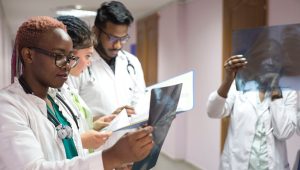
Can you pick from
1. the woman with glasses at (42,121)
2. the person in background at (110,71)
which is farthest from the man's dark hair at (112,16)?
the woman with glasses at (42,121)

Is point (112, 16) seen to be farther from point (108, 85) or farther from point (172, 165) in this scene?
point (172, 165)

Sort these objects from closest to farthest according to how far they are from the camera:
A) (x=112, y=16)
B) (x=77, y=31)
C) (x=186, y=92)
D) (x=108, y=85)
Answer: (x=186, y=92), (x=77, y=31), (x=112, y=16), (x=108, y=85)

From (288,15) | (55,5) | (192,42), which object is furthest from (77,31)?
(55,5)

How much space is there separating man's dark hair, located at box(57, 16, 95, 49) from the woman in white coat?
0.92 m

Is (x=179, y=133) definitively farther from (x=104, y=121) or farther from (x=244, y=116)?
Answer: (x=104, y=121)

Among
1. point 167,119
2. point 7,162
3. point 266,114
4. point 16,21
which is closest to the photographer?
point 7,162

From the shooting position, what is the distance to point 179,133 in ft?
19.5

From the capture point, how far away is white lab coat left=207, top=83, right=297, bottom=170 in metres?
2.26

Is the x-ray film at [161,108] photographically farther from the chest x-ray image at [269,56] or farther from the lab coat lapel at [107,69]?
the lab coat lapel at [107,69]

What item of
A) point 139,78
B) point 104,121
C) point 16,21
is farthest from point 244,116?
point 16,21

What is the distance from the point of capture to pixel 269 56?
5.65 feet

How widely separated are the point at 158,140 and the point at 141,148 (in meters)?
0.15

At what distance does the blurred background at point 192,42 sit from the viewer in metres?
4.11

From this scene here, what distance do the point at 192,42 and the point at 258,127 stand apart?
3.40 m
